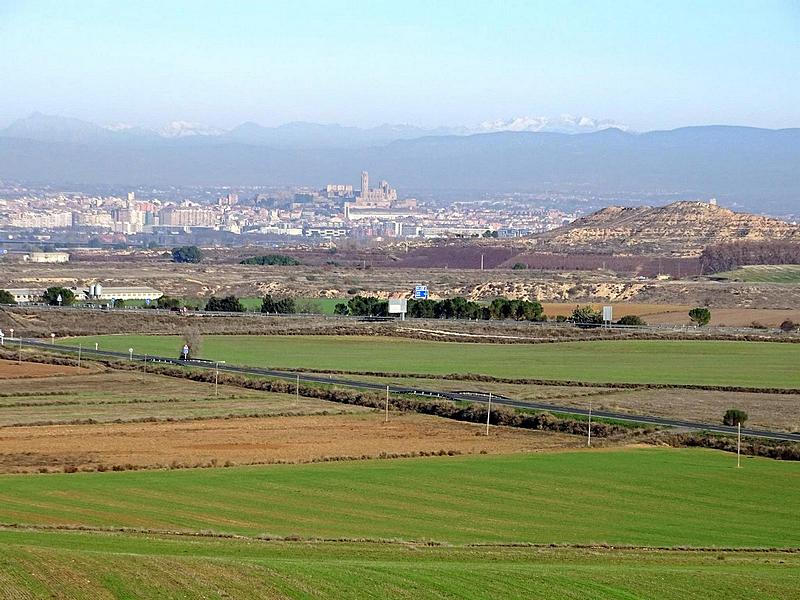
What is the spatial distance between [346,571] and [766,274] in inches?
5271

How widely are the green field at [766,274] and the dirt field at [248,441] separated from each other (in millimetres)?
99316

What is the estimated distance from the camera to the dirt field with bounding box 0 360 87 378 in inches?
2653

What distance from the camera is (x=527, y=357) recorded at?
82000 mm

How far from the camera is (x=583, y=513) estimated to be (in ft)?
117

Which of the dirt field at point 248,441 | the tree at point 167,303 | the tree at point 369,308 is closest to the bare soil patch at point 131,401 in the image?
the dirt field at point 248,441

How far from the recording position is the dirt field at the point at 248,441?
43.1 meters

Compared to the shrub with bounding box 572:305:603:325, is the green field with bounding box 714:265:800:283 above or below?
above

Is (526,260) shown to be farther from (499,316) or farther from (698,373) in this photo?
(698,373)

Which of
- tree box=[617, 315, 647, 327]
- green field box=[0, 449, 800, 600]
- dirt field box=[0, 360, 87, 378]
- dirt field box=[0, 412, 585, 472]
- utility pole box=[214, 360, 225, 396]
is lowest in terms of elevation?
dirt field box=[0, 360, 87, 378]

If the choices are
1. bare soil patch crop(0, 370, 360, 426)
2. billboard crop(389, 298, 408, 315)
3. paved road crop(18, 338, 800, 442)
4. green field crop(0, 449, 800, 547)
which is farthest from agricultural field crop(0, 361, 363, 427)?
billboard crop(389, 298, 408, 315)

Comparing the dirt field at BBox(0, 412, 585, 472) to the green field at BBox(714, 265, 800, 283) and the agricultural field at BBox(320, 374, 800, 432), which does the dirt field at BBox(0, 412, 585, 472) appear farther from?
the green field at BBox(714, 265, 800, 283)

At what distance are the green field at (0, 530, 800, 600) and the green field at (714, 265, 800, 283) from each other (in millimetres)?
121765

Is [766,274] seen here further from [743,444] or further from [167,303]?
[743,444]

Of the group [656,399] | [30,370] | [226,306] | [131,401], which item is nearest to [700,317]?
[226,306]
